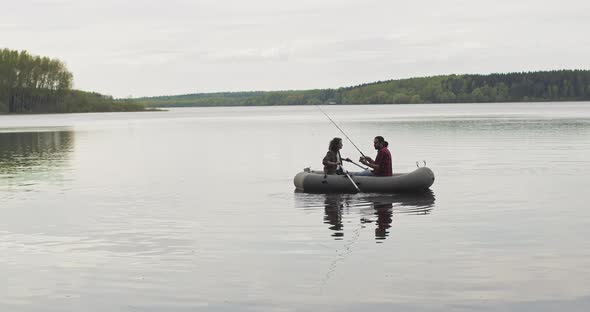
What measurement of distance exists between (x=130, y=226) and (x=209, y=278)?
566 centimetres

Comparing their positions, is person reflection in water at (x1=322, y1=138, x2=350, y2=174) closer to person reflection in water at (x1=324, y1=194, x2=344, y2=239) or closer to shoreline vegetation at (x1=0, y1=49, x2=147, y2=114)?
person reflection in water at (x1=324, y1=194, x2=344, y2=239)

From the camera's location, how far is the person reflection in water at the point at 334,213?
15.7 metres

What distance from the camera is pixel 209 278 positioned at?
11508 millimetres

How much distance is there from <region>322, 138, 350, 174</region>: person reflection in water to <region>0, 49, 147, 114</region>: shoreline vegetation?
117 meters

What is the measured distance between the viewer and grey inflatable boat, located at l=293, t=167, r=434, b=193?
21.0m

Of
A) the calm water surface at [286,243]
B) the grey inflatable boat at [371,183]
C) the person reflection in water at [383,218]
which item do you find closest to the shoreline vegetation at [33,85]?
the calm water surface at [286,243]

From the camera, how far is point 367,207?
1903 centimetres

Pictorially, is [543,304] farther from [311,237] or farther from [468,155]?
[468,155]

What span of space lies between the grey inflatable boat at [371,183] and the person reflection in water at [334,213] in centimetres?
31

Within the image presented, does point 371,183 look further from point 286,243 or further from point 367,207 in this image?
point 286,243

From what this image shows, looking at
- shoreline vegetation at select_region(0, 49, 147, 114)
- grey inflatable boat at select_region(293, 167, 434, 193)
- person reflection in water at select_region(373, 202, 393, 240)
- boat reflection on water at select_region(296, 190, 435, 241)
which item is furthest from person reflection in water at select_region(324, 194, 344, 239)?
shoreline vegetation at select_region(0, 49, 147, 114)

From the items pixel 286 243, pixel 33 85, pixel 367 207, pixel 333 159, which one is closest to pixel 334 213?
pixel 367 207

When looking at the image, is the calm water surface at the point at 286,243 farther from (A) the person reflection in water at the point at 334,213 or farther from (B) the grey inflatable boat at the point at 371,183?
(B) the grey inflatable boat at the point at 371,183

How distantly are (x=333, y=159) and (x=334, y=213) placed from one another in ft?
11.5
